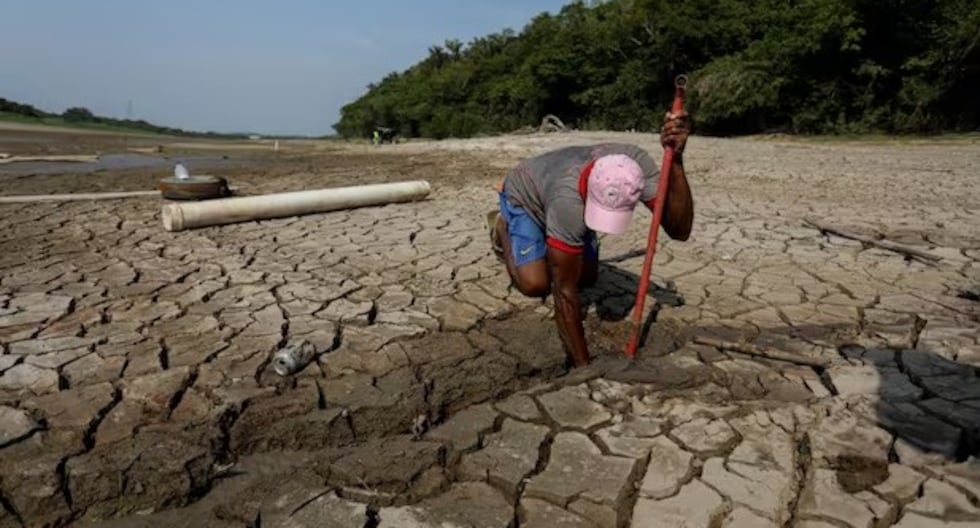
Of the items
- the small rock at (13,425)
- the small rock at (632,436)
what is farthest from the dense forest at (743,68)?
the small rock at (13,425)

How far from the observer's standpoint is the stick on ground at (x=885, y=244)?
13.3 feet

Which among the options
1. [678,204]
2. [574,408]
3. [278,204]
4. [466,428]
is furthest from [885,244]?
[278,204]

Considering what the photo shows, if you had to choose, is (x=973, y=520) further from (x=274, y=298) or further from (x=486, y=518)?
(x=274, y=298)

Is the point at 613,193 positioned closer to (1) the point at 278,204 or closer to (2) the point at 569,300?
(2) the point at 569,300

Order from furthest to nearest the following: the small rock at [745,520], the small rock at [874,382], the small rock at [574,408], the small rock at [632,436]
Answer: the small rock at [874,382] → the small rock at [574,408] → the small rock at [632,436] → the small rock at [745,520]

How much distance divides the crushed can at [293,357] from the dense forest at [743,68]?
17.4 m

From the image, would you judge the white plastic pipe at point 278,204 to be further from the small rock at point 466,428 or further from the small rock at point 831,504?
the small rock at point 831,504

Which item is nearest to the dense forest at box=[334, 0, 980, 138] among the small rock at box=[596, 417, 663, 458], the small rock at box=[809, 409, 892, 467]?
the small rock at box=[809, 409, 892, 467]

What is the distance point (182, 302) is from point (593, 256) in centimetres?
214

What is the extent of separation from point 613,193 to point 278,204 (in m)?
3.53

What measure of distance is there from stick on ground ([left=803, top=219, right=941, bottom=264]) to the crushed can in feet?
12.5

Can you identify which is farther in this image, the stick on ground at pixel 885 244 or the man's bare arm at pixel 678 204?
the stick on ground at pixel 885 244

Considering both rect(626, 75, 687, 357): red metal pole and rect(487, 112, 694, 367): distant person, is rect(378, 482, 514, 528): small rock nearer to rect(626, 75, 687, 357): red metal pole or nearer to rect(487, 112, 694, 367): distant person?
rect(487, 112, 694, 367): distant person

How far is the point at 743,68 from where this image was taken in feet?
63.6
